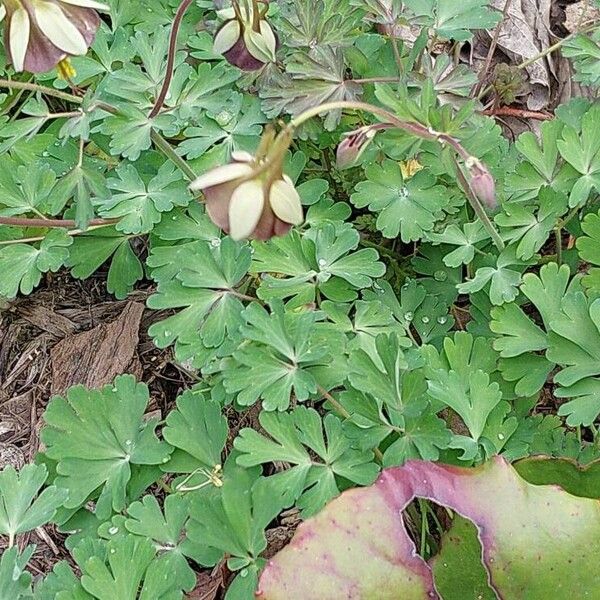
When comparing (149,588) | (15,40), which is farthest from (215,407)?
(15,40)

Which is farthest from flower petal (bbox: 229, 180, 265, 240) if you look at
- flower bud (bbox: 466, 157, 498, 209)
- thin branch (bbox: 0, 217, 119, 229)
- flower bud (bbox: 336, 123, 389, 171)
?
thin branch (bbox: 0, 217, 119, 229)

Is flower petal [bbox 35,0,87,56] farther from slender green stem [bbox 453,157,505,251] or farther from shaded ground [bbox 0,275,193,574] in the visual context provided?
shaded ground [bbox 0,275,193,574]

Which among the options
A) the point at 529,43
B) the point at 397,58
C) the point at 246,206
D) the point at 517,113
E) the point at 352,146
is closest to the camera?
the point at 246,206

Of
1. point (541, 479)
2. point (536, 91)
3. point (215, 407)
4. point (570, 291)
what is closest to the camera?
point (541, 479)

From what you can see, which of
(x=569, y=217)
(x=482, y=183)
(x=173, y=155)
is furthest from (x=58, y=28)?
(x=569, y=217)

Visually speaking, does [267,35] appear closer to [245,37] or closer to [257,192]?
[245,37]

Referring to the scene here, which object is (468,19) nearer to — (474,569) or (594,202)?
(594,202)
